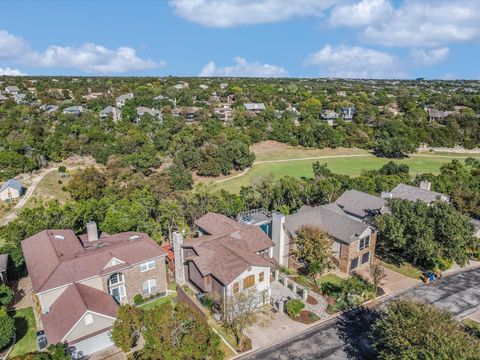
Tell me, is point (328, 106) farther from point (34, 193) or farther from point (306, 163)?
point (34, 193)

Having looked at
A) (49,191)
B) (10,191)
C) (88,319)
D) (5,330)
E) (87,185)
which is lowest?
(49,191)

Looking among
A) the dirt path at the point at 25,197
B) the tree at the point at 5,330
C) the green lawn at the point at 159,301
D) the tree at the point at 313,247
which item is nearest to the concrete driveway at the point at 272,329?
the tree at the point at 313,247

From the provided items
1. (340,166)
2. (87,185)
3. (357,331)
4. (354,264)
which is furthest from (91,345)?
(340,166)

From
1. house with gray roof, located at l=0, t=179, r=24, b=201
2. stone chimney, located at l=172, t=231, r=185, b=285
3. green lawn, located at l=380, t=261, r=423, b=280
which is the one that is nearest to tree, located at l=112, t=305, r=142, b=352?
stone chimney, located at l=172, t=231, r=185, b=285

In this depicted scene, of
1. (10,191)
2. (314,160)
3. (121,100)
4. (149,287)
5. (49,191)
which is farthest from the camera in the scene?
(121,100)

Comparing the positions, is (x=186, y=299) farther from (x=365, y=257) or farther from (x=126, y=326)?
(x=365, y=257)
